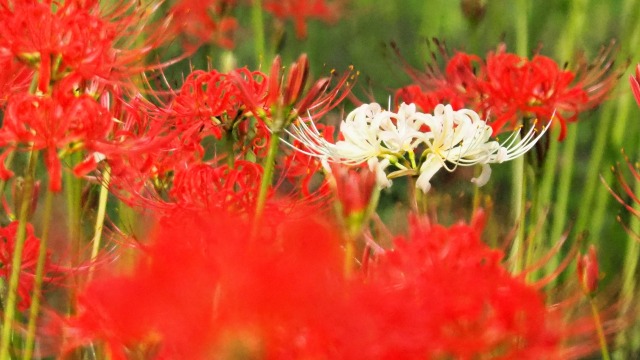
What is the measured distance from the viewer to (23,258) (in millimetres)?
1045

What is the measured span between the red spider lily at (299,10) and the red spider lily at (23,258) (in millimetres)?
1597

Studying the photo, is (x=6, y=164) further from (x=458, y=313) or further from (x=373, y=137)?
(x=458, y=313)

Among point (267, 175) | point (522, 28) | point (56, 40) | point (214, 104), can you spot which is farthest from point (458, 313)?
point (522, 28)

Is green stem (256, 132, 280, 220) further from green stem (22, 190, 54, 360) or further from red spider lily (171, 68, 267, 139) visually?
red spider lily (171, 68, 267, 139)

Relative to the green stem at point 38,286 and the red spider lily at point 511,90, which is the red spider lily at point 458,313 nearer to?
the green stem at point 38,286

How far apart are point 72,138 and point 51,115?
0.03 meters

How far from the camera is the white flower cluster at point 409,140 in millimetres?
1051

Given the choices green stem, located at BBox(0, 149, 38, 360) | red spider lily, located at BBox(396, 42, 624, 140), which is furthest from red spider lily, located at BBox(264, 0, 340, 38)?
green stem, located at BBox(0, 149, 38, 360)

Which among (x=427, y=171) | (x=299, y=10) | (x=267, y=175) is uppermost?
(x=267, y=175)

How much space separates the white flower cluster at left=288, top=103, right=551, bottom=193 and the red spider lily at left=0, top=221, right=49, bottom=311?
29 cm

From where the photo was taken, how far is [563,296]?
0.72 meters

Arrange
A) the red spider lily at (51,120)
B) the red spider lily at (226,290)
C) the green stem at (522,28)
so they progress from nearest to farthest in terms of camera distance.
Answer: the red spider lily at (226,290), the red spider lily at (51,120), the green stem at (522,28)

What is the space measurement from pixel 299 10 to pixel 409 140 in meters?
1.72

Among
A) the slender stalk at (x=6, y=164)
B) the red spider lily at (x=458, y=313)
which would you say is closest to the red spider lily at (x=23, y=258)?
the slender stalk at (x=6, y=164)
